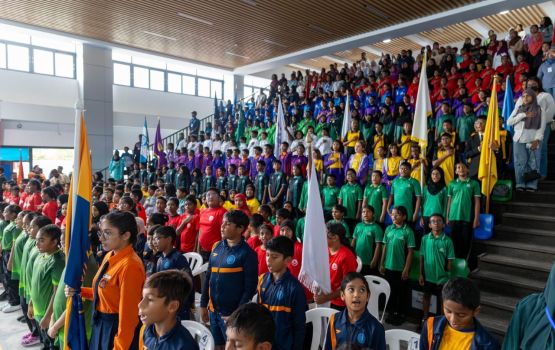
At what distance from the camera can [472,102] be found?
24.6 feet

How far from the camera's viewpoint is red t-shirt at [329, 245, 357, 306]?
3.44 meters

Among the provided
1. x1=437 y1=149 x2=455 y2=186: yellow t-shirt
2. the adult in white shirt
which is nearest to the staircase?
x1=437 y1=149 x2=455 y2=186: yellow t-shirt

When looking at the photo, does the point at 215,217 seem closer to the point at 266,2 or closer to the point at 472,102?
the point at 472,102

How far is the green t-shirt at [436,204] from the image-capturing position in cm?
505

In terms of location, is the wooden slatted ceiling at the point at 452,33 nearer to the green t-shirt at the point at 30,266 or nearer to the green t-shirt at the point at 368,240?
the green t-shirt at the point at 368,240

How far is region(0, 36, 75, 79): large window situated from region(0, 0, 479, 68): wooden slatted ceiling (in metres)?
2.85

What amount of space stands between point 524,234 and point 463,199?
33.1 inches

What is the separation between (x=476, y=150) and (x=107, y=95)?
43.2ft

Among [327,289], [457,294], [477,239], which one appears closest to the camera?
[457,294]

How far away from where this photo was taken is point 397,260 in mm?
4559

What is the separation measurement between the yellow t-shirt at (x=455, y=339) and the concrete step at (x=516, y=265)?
8.50 feet

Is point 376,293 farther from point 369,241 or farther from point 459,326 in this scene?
point 459,326

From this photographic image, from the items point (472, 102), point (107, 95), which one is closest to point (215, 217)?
point (472, 102)

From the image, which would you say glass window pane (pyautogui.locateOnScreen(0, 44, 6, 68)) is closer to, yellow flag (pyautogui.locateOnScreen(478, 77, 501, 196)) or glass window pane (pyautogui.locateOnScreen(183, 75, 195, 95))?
glass window pane (pyautogui.locateOnScreen(183, 75, 195, 95))
